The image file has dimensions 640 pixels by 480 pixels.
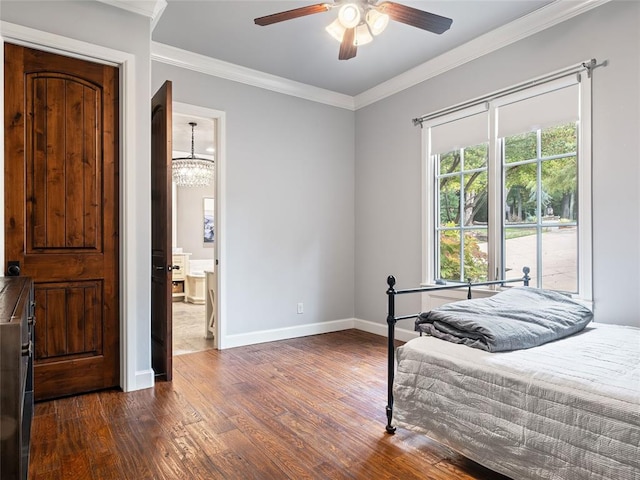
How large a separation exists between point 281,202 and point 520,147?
2.38m

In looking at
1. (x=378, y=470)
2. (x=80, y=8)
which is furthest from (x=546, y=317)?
(x=80, y=8)

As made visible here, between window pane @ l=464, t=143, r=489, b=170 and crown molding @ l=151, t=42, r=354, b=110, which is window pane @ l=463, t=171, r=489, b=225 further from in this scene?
crown molding @ l=151, t=42, r=354, b=110

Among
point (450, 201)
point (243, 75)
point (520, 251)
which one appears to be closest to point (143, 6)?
point (243, 75)

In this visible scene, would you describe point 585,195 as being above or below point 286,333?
above

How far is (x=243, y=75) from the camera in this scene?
4.16 metres

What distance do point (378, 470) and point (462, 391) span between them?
543 millimetres

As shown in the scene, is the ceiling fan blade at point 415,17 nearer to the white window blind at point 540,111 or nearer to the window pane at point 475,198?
the white window blind at point 540,111

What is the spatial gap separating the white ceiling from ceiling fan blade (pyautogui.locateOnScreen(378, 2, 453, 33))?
0.67m

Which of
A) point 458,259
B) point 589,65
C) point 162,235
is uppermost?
point 589,65

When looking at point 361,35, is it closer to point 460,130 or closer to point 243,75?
point 460,130

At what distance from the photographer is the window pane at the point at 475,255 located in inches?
143

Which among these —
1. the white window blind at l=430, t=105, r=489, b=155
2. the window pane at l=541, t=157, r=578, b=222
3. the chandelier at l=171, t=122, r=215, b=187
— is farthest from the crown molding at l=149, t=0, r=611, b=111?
the chandelier at l=171, t=122, r=215, b=187

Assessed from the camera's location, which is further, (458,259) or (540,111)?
(458,259)

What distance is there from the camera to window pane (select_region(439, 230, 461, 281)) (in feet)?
12.8
